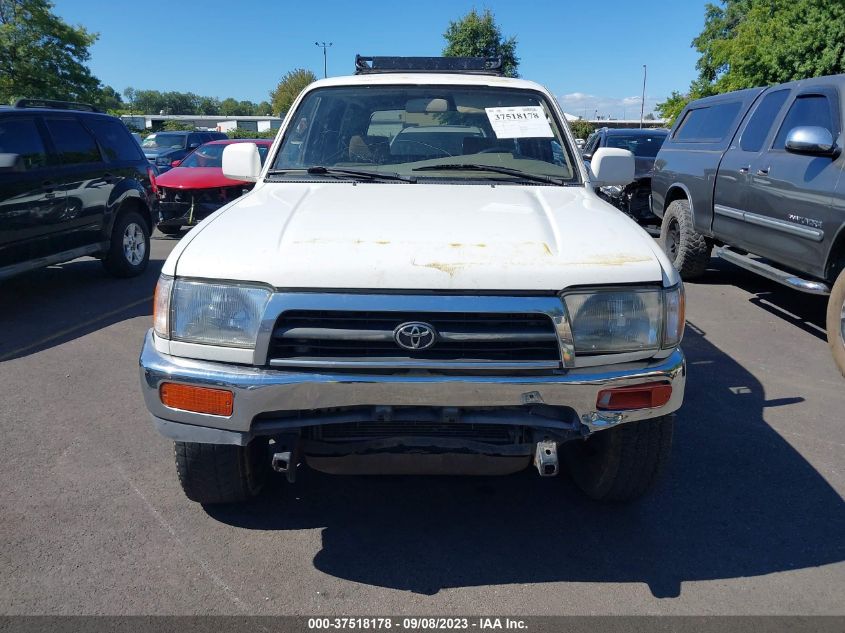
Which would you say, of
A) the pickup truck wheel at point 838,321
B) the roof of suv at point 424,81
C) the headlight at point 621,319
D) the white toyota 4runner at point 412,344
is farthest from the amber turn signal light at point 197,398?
the pickup truck wheel at point 838,321

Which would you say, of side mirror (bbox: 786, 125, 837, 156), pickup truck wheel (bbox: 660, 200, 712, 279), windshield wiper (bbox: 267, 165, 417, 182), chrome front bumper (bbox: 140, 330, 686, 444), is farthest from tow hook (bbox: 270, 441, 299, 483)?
pickup truck wheel (bbox: 660, 200, 712, 279)

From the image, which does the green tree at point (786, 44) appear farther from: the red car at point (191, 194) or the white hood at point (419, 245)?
the white hood at point (419, 245)

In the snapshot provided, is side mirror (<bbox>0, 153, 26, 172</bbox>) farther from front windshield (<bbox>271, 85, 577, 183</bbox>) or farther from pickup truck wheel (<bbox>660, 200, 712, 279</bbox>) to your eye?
pickup truck wheel (<bbox>660, 200, 712, 279</bbox>)

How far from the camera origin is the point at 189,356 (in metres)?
2.55

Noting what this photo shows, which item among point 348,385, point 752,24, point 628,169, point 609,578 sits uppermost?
point 752,24

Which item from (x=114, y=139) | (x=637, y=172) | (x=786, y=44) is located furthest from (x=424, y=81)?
(x=786, y=44)

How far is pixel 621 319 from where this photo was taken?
8.41 feet

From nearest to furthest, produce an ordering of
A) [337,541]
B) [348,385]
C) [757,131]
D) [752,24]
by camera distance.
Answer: [348,385] → [337,541] → [757,131] → [752,24]

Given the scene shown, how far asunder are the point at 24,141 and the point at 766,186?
6.88 metres

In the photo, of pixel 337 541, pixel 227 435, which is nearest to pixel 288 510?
pixel 337 541

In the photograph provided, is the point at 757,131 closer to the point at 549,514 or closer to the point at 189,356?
the point at 549,514

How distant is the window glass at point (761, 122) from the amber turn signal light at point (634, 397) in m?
4.84

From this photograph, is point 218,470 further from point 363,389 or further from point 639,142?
point 639,142

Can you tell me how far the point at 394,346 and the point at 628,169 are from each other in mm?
2279
